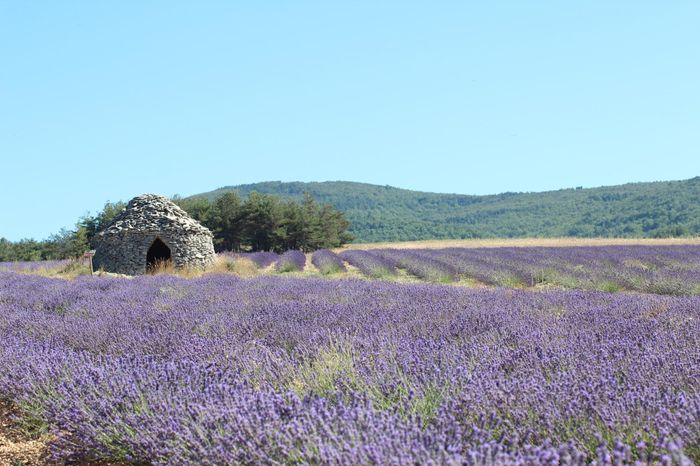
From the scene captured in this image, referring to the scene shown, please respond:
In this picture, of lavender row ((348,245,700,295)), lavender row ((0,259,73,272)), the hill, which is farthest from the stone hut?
the hill

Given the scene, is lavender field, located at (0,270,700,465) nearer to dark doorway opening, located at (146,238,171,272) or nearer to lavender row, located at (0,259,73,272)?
dark doorway opening, located at (146,238,171,272)

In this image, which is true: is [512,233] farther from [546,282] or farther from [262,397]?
[262,397]

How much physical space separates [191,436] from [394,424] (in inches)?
25.5

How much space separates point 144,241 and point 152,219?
59 cm

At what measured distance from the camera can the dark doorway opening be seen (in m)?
15.5

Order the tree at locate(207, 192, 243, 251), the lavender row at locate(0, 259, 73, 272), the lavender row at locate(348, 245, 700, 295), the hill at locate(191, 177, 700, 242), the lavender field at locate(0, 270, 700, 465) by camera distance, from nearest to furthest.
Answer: the lavender field at locate(0, 270, 700, 465)
the lavender row at locate(348, 245, 700, 295)
the lavender row at locate(0, 259, 73, 272)
the tree at locate(207, 192, 243, 251)
the hill at locate(191, 177, 700, 242)

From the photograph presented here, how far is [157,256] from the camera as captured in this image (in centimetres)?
1748

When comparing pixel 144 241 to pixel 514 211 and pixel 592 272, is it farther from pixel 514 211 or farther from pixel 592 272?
pixel 514 211

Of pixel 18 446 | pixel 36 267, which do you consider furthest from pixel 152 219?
pixel 18 446

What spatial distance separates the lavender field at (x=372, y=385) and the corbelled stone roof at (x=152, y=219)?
34.5 ft

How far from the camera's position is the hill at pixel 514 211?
67.7 m

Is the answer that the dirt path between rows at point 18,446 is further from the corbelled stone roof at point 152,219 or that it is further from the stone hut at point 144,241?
the corbelled stone roof at point 152,219

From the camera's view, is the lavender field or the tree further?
the tree

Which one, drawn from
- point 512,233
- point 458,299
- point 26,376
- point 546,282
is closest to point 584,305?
point 458,299
